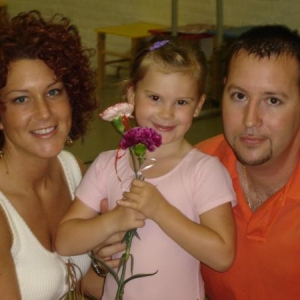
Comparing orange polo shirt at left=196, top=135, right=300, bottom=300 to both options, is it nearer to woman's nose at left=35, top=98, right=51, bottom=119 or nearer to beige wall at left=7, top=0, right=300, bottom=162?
woman's nose at left=35, top=98, right=51, bottom=119

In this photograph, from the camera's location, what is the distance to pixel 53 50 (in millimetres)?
1954

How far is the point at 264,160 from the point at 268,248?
283 mm

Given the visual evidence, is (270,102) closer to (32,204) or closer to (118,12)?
(32,204)

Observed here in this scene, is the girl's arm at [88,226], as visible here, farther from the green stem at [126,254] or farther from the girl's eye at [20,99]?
the girl's eye at [20,99]

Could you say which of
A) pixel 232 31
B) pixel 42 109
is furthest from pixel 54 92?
pixel 232 31

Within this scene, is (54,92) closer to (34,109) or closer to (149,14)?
(34,109)

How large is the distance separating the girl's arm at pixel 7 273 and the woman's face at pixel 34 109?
10.4 inches

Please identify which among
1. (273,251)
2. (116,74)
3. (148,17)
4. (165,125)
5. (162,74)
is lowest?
(116,74)

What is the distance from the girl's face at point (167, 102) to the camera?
1792mm

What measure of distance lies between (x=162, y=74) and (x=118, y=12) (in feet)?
18.3

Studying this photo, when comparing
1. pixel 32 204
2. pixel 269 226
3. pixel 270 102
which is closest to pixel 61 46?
pixel 32 204

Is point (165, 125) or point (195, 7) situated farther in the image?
point (195, 7)

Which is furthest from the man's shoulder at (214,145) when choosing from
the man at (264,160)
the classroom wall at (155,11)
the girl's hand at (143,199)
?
the classroom wall at (155,11)

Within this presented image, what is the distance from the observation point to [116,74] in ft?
23.4
